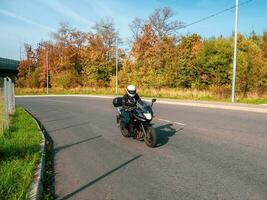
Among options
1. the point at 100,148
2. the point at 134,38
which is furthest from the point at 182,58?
the point at 100,148

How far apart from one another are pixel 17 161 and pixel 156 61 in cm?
4591

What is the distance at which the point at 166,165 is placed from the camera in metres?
7.58

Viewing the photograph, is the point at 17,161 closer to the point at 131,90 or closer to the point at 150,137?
the point at 150,137

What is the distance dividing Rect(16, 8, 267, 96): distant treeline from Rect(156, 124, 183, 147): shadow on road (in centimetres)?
1912

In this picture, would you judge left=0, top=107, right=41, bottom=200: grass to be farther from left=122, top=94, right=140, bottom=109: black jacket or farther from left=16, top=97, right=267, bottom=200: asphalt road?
left=122, top=94, right=140, bottom=109: black jacket

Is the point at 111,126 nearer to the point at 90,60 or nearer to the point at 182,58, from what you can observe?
the point at 182,58

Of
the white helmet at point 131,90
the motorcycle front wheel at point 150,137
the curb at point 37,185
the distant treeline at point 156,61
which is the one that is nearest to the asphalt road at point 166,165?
the motorcycle front wheel at point 150,137

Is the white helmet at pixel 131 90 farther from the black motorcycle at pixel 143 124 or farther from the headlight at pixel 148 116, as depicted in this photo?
the headlight at pixel 148 116

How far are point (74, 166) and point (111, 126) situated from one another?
6.48m

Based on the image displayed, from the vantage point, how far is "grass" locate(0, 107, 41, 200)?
5.48 metres

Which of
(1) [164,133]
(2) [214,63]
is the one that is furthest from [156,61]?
(1) [164,133]

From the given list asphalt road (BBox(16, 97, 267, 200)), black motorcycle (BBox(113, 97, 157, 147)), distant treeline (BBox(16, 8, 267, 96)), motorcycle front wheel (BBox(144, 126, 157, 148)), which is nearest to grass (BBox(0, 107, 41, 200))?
asphalt road (BBox(16, 97, 267, 200))

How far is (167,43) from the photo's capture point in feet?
185

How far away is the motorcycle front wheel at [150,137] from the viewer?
9.46 m
